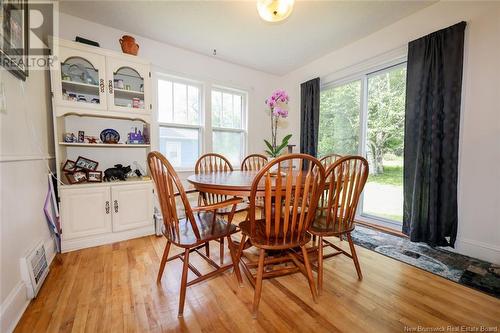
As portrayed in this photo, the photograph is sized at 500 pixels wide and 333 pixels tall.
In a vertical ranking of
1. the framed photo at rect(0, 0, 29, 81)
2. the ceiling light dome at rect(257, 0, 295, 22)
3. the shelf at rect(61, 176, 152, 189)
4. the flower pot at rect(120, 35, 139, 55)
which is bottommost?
the shelf at rect(61, 176, 152, 189)

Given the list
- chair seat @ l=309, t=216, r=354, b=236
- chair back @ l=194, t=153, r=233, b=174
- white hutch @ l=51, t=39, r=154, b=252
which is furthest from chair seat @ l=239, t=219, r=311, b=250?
white hutch @ l=51, t=39, r=154, b=252

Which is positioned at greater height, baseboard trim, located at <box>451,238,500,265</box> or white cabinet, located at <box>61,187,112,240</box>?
white cabinet, located at <box>61,187,112,240</box>

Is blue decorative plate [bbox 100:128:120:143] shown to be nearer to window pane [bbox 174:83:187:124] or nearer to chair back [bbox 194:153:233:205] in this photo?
window pane [bbox 174:83:187:124]

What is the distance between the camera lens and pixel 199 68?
3162 millimetres

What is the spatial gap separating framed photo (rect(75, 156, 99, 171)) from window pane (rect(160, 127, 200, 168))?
2.74 ft

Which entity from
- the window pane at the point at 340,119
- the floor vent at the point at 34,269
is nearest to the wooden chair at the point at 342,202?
the window pane at the point at 340,119

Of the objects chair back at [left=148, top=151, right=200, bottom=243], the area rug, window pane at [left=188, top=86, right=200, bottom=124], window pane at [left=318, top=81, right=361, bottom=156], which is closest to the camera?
chair back at [left=148, top=151, right=200, bottom=243]

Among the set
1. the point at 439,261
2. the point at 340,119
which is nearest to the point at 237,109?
the point at 340,119

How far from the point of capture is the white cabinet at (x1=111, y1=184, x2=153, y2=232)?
7.43ft

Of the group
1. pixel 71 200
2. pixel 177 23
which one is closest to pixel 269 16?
pixel 177 23

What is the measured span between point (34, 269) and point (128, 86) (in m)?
1.97

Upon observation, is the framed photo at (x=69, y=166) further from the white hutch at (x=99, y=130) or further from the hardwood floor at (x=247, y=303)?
the hardwood floor at (x=247, y=303)

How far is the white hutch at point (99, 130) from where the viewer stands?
2.06 m

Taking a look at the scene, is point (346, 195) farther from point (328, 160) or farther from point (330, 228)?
point (328, 160)
